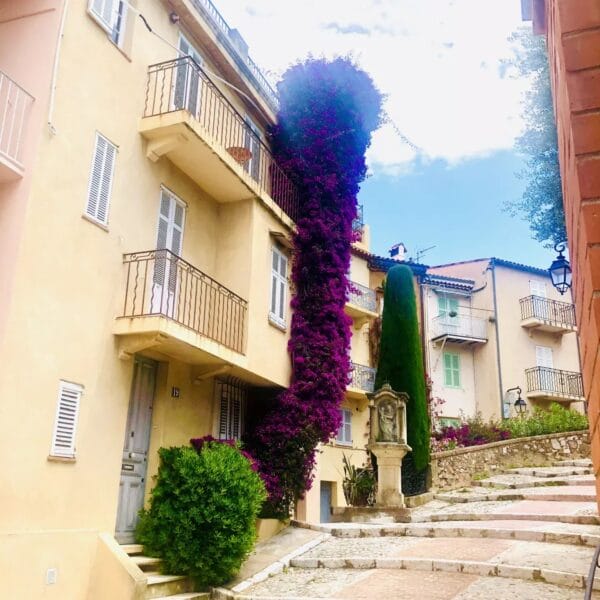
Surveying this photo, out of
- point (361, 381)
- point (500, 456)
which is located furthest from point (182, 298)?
point (361, 381)

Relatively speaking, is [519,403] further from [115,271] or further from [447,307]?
[115,271]

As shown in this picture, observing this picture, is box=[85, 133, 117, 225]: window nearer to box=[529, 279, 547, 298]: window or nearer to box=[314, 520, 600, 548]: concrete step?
box=[314, 520, 600, 548]: concrete step

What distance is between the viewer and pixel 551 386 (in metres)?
32.1

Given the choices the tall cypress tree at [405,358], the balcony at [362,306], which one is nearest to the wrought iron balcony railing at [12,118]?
the tall cypress tree at [405,358]

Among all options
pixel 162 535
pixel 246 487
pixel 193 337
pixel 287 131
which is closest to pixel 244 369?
pixel 193 337

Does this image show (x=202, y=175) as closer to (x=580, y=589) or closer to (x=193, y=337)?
(x=193, y=337)

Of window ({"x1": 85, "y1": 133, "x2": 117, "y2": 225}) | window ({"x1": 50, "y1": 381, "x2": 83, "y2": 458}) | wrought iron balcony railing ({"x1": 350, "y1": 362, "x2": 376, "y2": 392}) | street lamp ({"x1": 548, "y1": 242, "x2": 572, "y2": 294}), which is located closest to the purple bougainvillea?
window ({"x1": 50, "y1": 381, "x2": 83, "y2": 458})

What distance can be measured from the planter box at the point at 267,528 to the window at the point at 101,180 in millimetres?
6677

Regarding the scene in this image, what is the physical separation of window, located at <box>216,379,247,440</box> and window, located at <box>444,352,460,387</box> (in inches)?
757

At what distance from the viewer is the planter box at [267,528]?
41.7 feet

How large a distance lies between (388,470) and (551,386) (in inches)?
780

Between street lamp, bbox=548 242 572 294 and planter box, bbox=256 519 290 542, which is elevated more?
street lamp, bbox=548 242 572 294

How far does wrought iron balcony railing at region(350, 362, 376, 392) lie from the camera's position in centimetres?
2670

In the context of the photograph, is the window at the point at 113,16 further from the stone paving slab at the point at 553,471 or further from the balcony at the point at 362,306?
the balcony at the point at 362,306
